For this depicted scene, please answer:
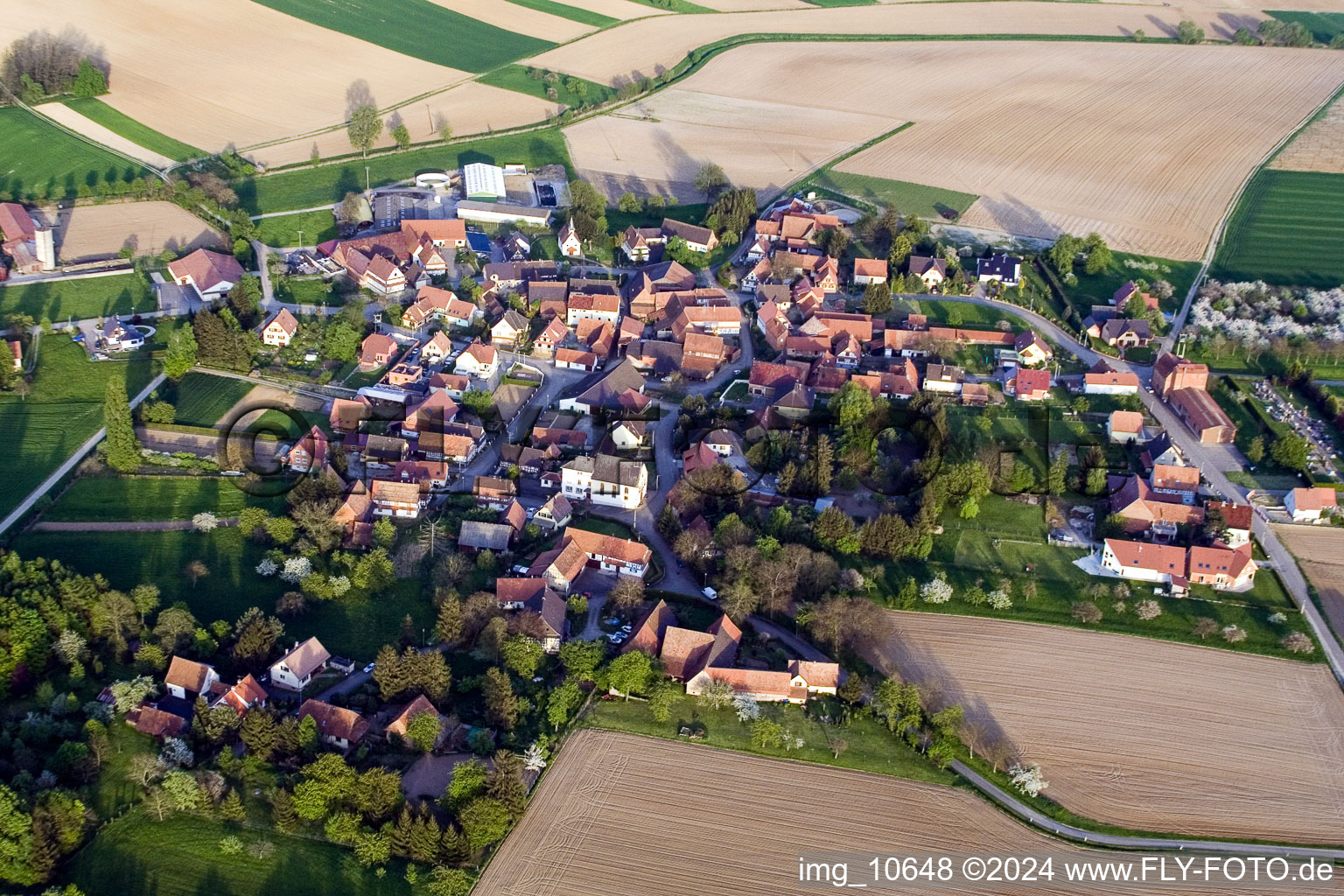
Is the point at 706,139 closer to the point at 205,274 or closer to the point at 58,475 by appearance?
the point at 205,274

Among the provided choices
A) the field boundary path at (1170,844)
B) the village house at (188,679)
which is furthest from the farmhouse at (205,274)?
the field boundary path at (1170,844)

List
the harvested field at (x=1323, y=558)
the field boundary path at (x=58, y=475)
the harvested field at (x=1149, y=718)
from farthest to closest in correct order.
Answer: the field boundary path at (x=58, y=475)
the harvested field at (x=1323, y=558)
the harvested field at (x=1149, y=718)

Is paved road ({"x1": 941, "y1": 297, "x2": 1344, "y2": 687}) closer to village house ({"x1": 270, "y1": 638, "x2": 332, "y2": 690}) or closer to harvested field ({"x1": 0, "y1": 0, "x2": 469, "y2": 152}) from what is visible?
village house ({"x1": 270, "y1": 638, "x2": 332, "y2": 690})

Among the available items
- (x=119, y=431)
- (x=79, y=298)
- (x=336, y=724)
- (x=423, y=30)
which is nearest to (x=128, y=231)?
(x=79, y=298)

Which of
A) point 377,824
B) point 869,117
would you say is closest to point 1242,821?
point 377,824

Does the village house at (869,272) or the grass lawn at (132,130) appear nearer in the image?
the village house at (869,272)

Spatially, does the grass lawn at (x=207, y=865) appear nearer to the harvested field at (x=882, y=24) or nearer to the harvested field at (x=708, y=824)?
the harvested field at (x=708, y=824)

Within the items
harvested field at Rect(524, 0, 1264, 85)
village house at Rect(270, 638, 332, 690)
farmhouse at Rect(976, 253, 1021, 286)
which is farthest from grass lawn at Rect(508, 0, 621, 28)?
village house at Rect(270, 638, 332, 690)
